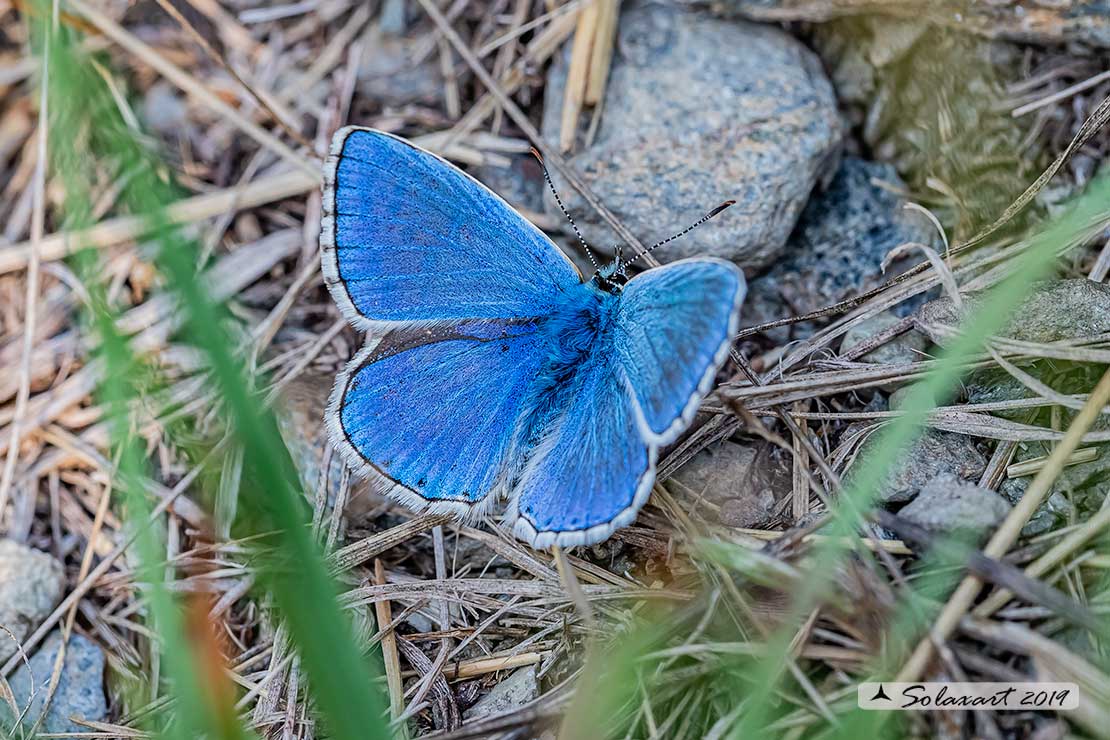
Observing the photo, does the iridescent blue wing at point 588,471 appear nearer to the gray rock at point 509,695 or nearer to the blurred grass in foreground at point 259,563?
the gray rock at point 509,695

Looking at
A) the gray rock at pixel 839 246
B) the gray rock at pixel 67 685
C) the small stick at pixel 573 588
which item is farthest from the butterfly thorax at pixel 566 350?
the gray rock at pixel 67 685

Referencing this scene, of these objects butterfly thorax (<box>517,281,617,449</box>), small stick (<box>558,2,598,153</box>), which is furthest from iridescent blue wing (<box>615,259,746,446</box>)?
small stick (<box>558,2,598,153</box>)

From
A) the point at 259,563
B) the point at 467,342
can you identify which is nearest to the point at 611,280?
the point at 467,342

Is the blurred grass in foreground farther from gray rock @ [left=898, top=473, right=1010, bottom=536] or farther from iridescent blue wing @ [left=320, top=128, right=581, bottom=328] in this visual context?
gray rock @ [left=898, top=473, right=1010, bottom=536]

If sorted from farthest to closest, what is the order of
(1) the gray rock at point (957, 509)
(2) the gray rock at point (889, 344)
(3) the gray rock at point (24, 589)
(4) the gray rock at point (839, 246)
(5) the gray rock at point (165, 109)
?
(5) the gray rock at point (165, 109) < (4) the gray rock at point (839, 246) < (3) the gray rock at point (24, 589) < (2) the gray rock at point (889, 344) < (1) the gray rock at point (957, 509)

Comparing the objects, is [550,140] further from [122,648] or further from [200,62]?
[122,648]
